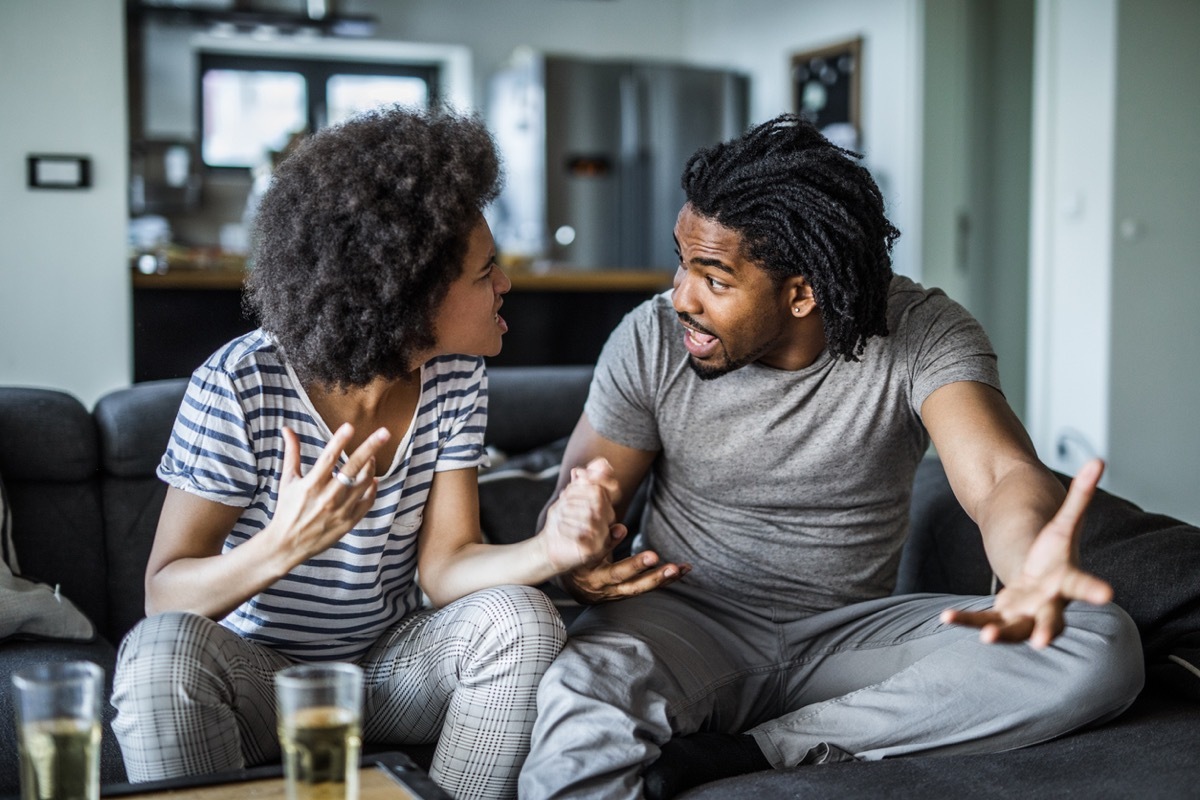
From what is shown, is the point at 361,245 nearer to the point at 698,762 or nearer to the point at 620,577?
the point at 620,577

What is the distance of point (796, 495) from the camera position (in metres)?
1.74

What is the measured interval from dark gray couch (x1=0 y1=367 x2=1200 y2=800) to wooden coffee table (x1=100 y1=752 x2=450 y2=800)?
0.41 m

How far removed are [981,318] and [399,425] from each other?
4583mm

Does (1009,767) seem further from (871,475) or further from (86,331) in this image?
(86,331)

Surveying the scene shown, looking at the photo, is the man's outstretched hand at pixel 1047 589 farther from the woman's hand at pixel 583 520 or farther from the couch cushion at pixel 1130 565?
the couch cushion at pixel 1130 565

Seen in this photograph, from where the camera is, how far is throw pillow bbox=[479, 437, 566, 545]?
2227mm

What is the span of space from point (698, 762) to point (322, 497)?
54 centimetres

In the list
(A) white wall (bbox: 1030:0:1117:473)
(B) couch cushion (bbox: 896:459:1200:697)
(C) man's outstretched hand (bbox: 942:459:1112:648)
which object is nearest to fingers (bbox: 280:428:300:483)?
(C) man's outstretched hand (bbox: 942:459:1112:648)

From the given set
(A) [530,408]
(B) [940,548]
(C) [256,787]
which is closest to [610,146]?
(A) [530,408]

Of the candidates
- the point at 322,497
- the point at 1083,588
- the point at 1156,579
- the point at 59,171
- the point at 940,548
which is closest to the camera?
the point at 1083,588

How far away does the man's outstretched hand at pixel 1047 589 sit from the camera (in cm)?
109

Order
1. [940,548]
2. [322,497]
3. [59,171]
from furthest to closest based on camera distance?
[59,171]
[940,548]
[322,497]

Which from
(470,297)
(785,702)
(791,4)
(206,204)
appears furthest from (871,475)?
(206,204)

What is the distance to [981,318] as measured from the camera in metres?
5.71
